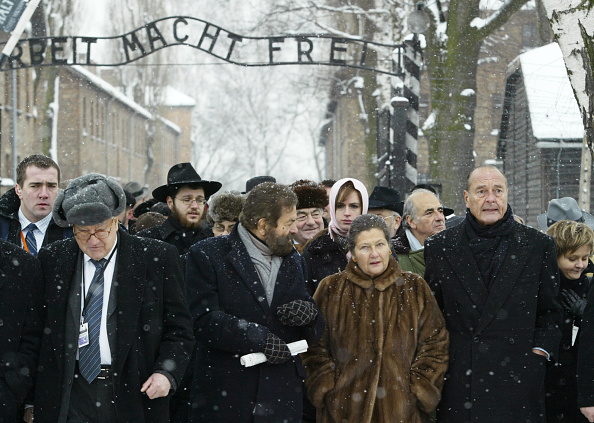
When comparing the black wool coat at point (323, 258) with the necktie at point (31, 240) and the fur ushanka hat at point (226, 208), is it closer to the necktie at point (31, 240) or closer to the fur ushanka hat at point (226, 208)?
the fur ushanka hat at point (226, 208)

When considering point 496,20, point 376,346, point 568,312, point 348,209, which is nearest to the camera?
point 376,346

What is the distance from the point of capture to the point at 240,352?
17.4 ft

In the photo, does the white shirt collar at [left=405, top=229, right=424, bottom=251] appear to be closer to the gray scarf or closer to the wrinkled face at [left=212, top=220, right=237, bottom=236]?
the wrinkled face at [left=212, top=220, right=237, bottom=236]

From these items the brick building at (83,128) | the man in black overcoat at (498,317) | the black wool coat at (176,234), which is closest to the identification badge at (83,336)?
the man in black overcoat at (498,317)

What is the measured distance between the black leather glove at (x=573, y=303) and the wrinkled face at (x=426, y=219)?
130cm

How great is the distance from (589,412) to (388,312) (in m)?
1.29

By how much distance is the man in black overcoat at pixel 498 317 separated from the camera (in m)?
5.57

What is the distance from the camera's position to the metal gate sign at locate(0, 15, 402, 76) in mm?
14492

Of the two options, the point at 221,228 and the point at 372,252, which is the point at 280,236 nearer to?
the point at 372,252

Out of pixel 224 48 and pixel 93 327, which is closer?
pixel 93 327

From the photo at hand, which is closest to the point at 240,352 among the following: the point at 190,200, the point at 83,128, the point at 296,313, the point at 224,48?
the point at 296,313

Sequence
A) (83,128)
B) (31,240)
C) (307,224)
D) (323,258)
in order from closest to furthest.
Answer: (31,240) → (323,258) → (307,224) → (83,128)

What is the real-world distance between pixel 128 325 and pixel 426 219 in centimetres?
300

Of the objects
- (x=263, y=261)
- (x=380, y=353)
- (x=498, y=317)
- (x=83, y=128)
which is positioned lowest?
(x=380, y=353)
